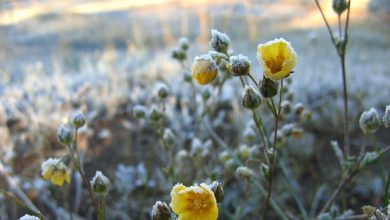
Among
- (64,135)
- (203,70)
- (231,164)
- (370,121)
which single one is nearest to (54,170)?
(64,135)

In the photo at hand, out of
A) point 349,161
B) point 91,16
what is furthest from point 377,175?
point 91,16

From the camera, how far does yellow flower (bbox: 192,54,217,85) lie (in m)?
1.17

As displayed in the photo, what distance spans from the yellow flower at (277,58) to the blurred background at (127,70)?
1180 mm

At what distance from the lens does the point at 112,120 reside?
12.3 feet

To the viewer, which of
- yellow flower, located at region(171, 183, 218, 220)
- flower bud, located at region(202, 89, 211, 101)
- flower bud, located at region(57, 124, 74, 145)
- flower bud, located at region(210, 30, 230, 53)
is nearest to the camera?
yellow flower, located at region(171, 183, 218, 220)

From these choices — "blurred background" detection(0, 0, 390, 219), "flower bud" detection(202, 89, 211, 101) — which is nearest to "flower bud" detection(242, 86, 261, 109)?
"flower bud" detection(202, 89, 211, 101)

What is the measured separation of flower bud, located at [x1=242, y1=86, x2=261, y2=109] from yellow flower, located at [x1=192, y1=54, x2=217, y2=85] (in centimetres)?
10

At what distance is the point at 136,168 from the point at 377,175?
1.38 m

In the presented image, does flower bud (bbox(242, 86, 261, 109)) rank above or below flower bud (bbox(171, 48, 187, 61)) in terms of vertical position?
below

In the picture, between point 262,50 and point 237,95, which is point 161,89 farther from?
point 237,95

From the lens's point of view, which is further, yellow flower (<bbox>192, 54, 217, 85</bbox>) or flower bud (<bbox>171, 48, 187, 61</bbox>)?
flower bud (<bbox>171, 48, 187, 61</bbox>)

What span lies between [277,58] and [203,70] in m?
0.21

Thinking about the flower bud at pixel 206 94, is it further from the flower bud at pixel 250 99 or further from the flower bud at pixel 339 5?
the flower bud at pixel 250 99

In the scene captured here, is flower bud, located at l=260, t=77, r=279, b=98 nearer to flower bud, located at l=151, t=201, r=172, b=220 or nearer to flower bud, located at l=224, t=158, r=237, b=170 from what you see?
flower bud, located at l=151, t=201, r=172, b=220
